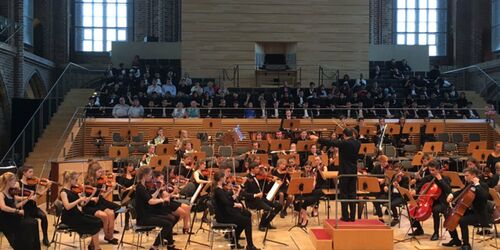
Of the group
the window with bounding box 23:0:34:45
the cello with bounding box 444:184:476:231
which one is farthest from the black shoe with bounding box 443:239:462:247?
the window with bounding box 23:0:34:45

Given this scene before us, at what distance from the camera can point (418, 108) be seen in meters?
20.6

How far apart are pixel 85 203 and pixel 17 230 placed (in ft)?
3.67

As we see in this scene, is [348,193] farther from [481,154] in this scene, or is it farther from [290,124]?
[290,124]

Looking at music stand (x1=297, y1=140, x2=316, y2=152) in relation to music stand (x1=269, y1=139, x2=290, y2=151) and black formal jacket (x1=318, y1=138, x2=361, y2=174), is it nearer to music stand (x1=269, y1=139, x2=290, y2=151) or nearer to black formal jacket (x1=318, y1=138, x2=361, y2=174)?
music stand (x1=269, y1=139, x2=290, y2=151)

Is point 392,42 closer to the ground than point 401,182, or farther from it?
farther from it

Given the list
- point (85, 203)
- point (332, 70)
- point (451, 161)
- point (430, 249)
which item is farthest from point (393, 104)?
point (85, 203)

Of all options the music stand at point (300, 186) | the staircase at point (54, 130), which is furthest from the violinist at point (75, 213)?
the staircase at point (54, 130)

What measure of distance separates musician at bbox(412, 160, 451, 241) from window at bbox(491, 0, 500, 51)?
1971 cm

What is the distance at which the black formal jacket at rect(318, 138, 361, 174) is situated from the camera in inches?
402

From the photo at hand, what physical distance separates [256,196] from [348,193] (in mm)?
1655

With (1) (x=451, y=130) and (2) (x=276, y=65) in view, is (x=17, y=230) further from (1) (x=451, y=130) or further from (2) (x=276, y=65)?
(2) (x=276, y=65)

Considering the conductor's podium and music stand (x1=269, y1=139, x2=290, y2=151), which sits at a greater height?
music stand (x1=269, y1=139, x2=290, y2=151)

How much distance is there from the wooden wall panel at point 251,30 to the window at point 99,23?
6.63 m

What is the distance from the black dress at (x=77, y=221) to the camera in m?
9.17
